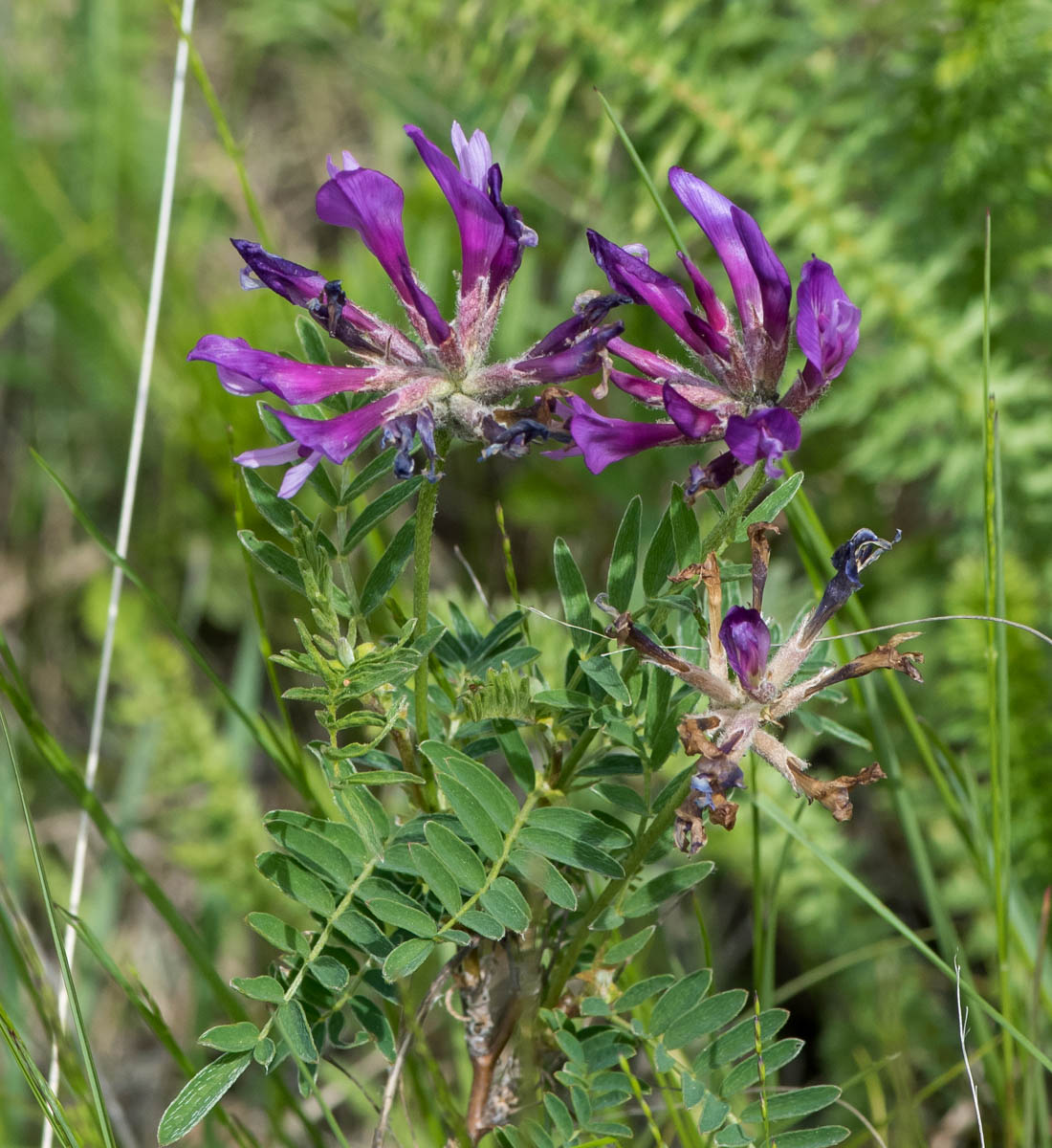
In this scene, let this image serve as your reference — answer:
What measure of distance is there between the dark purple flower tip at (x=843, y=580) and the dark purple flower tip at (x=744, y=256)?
229 millimetres

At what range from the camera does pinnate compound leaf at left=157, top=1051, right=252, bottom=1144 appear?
119 cm

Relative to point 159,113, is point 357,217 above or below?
above

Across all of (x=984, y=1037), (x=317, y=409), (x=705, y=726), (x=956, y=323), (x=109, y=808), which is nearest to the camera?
(x=705, y=726)

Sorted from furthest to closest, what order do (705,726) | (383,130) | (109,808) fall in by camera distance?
(383,130) < (109,808) < (705,726)

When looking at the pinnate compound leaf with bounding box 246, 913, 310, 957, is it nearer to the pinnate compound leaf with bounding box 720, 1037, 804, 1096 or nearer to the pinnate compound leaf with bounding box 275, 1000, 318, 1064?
the pinnate compound leaf with bounding box 275, 1000, 318, 1064

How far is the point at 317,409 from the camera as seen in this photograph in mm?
1493

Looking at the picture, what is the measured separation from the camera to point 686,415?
1.18 m

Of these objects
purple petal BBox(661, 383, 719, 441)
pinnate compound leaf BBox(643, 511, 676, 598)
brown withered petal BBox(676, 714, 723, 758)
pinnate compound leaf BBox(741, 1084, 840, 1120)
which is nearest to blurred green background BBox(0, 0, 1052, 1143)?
pinnate compound leaf BBox(741, 1084, 840, 1120)

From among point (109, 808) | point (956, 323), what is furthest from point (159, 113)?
point (956, 323)

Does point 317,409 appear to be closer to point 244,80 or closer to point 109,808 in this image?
point 109,808

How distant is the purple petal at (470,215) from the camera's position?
47.8 inches

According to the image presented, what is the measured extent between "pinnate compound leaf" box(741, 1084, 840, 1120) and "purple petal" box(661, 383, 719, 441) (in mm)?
740

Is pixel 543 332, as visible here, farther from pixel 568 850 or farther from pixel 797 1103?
pixel 797 1103

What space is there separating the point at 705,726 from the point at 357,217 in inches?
25.2
